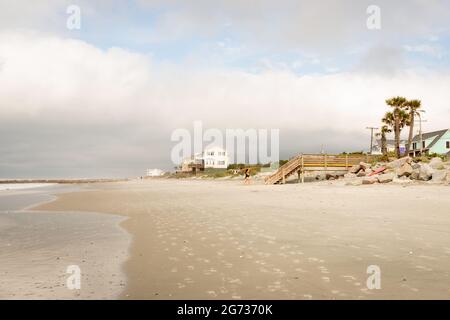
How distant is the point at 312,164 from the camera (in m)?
37.4

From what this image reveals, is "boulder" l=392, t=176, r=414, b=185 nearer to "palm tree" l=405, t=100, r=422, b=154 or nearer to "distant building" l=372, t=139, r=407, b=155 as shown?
"palm tree" l=405, t=100, r=422, b=154

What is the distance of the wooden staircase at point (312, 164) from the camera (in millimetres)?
37094

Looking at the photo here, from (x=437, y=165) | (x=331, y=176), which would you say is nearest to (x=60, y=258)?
(x=437, y=165)

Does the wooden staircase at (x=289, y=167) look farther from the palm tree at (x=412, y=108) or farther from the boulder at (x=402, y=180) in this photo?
the palm tree at (x=412, y=108)

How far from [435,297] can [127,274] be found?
4.79 metres

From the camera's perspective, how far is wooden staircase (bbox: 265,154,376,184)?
37.1 m

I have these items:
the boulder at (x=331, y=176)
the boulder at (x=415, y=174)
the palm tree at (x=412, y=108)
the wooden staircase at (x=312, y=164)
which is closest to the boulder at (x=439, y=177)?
the boulder at (x=415, y=174)

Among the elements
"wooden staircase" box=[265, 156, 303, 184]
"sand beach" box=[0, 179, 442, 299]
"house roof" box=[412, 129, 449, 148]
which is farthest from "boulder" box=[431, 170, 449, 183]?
"house roof" box=[412, 129, 449, 148]

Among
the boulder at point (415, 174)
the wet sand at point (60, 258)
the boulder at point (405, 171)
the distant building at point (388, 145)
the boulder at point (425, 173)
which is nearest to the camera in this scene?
the wet sand at point (60, 258)

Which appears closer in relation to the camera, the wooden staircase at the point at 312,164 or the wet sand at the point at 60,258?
the wet sand at the point at 60,258

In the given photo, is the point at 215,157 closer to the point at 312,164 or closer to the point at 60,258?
the point at 312,164
